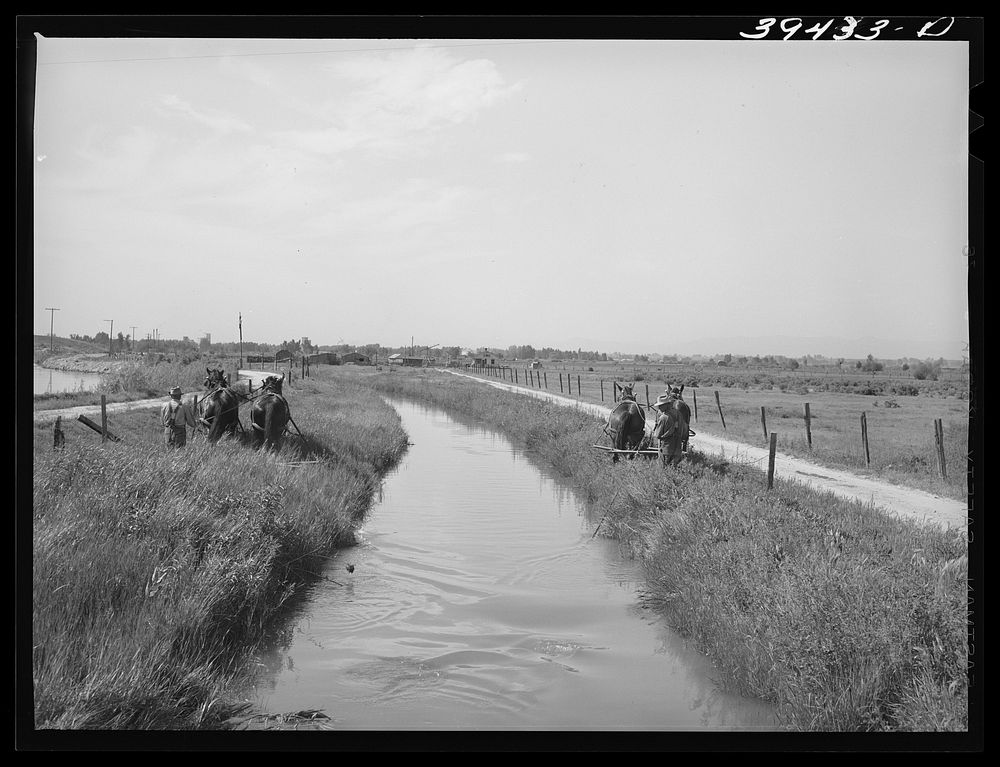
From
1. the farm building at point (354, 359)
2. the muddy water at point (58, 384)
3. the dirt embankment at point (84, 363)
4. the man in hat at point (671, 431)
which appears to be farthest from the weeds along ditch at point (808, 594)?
the farm building at point (354, 359)

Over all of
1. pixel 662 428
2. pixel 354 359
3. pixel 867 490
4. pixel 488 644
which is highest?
pixel 354 359

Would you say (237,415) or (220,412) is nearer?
(220,412)

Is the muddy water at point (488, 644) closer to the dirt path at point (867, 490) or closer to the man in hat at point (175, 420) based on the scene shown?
the man in hat at point (175, 420)

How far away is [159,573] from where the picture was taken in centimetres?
719

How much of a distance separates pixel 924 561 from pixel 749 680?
7.63ft

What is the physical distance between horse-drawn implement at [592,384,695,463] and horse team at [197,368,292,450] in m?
6.69

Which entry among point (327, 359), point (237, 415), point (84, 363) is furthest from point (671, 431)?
point (327, 359)

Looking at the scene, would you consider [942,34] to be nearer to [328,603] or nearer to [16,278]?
[16,278]

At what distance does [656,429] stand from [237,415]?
8105 mm

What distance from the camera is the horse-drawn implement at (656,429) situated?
46.9ft

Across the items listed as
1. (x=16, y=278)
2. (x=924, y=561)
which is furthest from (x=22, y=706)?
(x=924, y=561)

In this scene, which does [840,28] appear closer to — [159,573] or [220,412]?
[159,573]

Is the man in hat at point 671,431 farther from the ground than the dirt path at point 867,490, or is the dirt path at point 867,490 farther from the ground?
the man in hat at point 671,431

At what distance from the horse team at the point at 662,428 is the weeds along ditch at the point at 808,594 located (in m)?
1.00
